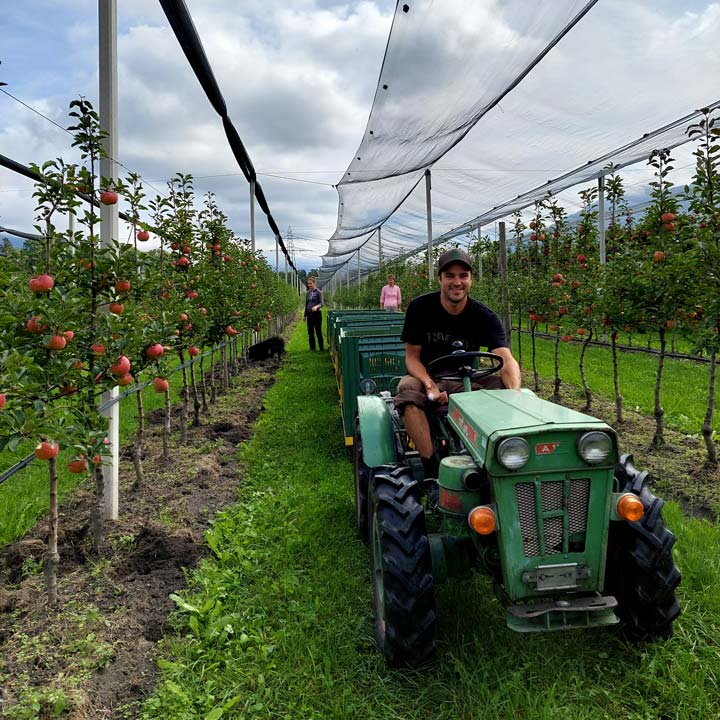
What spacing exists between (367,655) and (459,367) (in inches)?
62.7

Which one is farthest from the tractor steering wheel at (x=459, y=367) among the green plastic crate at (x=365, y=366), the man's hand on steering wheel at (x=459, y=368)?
the green plastic crate at (x=365, y=366)

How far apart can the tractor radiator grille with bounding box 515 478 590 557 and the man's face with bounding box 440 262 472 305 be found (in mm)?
1474

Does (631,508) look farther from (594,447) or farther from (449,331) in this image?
(449,331)

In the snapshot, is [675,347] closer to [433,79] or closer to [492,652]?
[433,79]

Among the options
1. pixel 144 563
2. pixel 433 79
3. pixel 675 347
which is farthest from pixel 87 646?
pixel 675 347

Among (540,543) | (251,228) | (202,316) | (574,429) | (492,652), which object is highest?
(251,228)

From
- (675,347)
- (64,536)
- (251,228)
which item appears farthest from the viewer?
(251,228)

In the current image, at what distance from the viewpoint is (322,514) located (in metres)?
4.03

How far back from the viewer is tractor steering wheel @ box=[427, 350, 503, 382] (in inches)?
115

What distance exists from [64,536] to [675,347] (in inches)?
455

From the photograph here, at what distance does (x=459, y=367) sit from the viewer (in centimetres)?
321

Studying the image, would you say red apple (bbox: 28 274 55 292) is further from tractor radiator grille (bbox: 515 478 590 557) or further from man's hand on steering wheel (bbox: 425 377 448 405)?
tractor radiator grille (bbox: 515 478 590 557)

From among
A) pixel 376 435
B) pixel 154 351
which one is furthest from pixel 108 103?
pixel 376 435

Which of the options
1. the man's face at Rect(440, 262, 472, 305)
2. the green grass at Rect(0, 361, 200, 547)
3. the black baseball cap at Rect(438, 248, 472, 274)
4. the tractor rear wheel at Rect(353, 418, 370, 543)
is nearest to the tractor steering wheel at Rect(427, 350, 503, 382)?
the man's face at Rect(440, 262, 472, 305)
